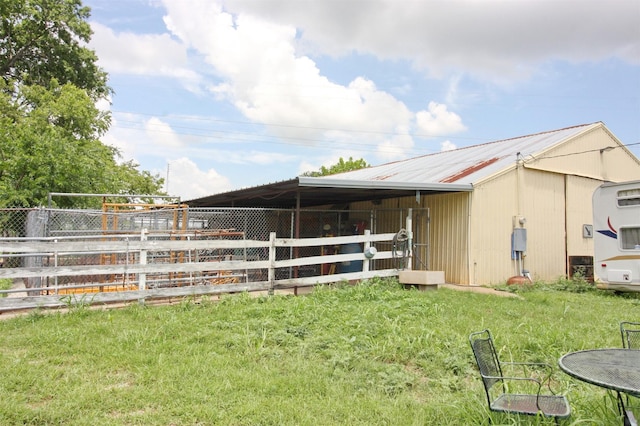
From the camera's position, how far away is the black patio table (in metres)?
2.70

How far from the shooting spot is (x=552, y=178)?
14219 mm

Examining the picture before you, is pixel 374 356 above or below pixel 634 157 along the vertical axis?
below

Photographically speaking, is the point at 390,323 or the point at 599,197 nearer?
the point at 390,323

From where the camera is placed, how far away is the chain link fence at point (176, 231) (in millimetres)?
9961

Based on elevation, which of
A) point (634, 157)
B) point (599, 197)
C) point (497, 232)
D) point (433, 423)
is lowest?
point (433, 423)

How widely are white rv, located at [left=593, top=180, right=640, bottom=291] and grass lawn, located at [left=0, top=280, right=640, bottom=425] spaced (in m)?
3.10

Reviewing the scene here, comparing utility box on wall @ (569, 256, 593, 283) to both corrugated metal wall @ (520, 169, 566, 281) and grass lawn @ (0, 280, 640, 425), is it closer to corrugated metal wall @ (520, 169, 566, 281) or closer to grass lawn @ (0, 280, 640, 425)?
corrugated metal wall @ (520, 169, 566, 281)

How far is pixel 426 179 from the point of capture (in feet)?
47.3

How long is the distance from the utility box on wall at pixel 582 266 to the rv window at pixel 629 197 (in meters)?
3.38

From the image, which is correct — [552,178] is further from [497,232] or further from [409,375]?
[409,375]

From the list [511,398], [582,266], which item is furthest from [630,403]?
[582,266]

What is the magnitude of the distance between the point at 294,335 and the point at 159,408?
238 centimetres

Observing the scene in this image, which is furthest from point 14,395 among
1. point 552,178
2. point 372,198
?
point 552,178

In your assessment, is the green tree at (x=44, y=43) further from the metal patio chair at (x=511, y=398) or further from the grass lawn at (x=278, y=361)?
the metal patio chair at (x=511, y=398)
